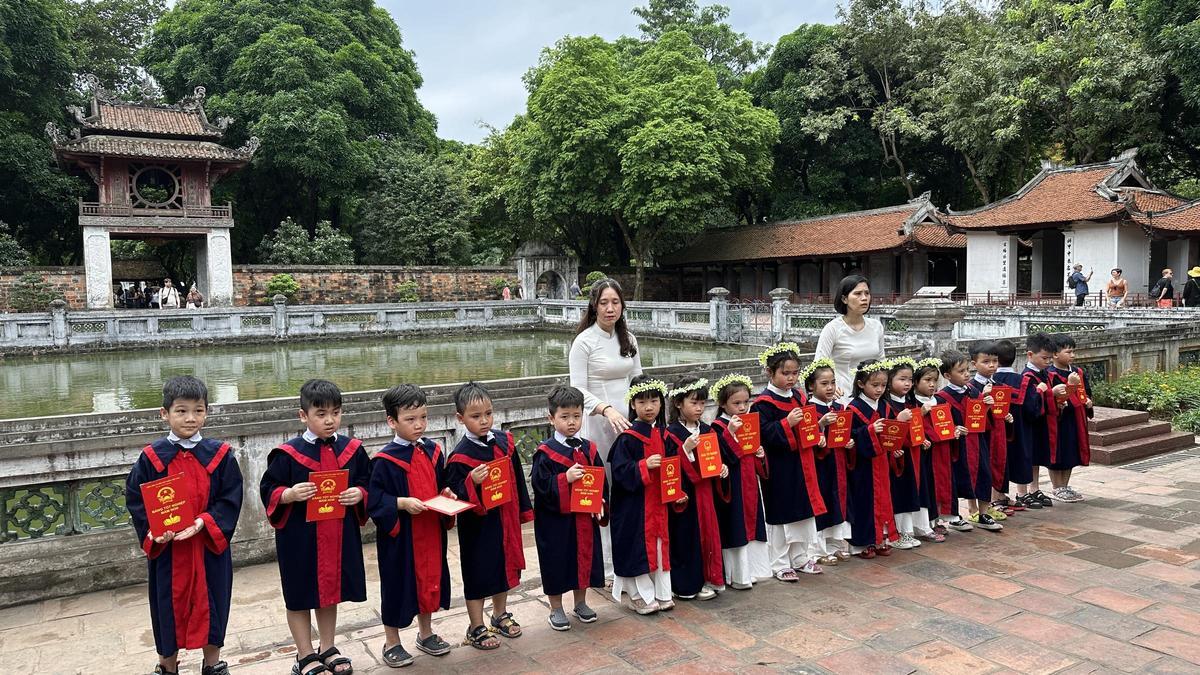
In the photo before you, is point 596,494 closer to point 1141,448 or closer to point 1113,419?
point 1141,448

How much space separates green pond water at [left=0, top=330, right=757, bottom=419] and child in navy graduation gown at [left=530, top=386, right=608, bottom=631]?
29.8 feet

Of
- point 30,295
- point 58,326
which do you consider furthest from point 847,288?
point 30,295

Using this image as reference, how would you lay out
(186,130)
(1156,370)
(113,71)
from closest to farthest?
(1156,370)
(186,130)
(113,71)

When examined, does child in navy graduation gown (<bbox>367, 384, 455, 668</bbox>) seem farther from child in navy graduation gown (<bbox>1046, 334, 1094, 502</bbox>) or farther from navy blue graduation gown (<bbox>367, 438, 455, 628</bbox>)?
child in navy graduation gown (<bbox>1046, 334, 1094, 502</bbox>)

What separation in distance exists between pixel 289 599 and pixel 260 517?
1846mm

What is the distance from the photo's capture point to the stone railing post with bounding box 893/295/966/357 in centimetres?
1026

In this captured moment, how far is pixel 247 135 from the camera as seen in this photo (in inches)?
1324

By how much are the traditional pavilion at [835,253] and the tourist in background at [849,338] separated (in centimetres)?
2306

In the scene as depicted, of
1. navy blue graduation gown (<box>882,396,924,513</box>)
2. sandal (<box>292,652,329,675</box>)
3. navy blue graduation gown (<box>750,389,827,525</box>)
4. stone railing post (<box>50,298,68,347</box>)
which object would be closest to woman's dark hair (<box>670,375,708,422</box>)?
navy blue graduation gown (<box>750,389,827,525</box>)

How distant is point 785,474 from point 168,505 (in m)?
3.31

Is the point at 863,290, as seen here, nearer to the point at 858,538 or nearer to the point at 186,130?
the point at 858,538

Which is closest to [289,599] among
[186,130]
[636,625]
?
[636,625]

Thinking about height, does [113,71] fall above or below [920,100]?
above

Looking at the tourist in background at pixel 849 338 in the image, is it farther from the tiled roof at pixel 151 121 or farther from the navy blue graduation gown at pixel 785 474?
the tiled roof at pixel 151 121
